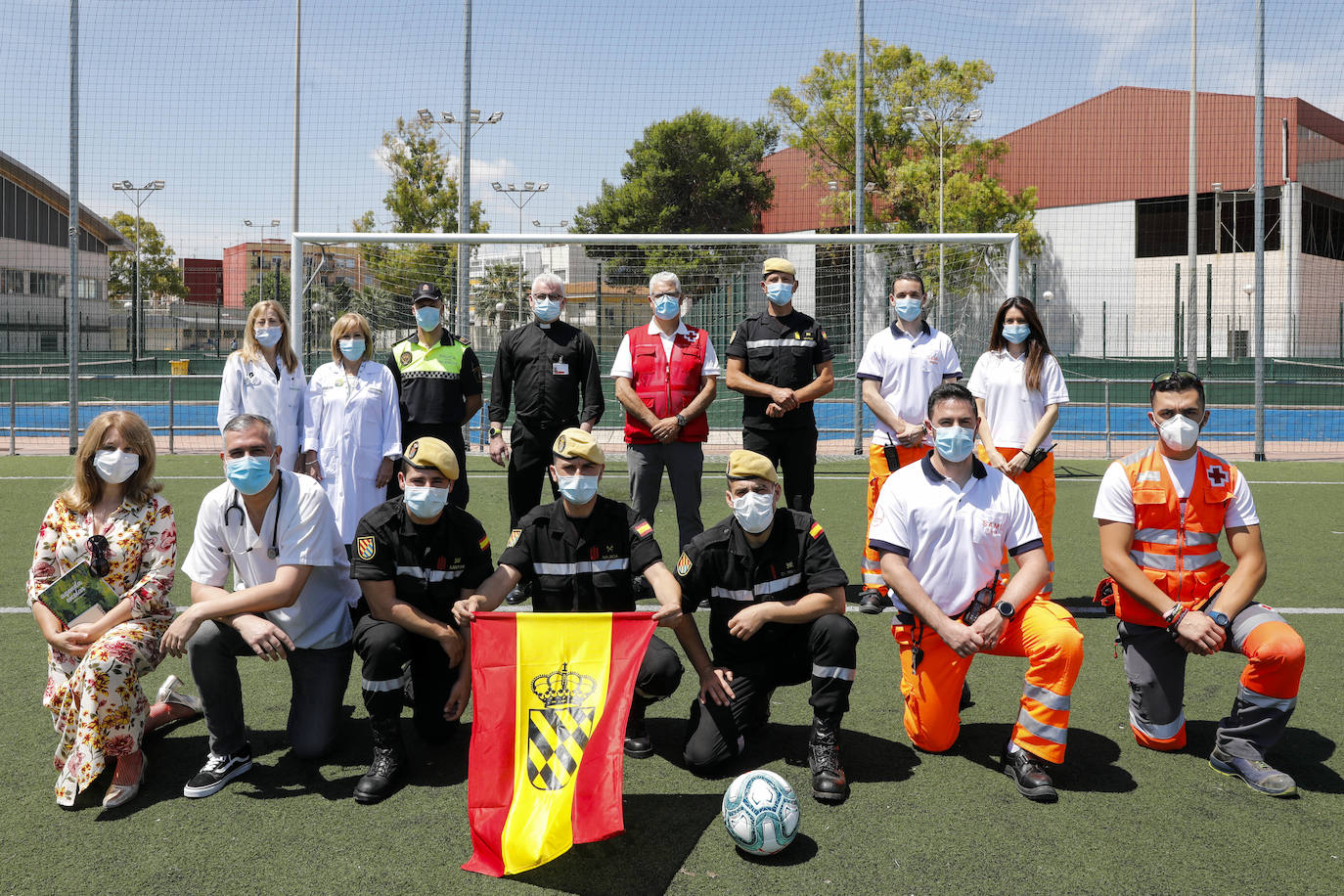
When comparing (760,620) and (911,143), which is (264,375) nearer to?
(760,620)

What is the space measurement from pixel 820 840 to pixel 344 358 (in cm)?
400

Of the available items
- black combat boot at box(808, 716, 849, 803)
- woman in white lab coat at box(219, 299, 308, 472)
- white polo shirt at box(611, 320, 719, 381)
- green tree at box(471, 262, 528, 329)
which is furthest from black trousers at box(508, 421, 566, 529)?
green tree at box(471, 262, 528, 329)

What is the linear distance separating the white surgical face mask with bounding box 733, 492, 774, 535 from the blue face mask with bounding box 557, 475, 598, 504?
1.76 ft

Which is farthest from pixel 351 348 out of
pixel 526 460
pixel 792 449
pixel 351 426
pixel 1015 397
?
pixel 1015 397

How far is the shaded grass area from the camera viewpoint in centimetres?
304

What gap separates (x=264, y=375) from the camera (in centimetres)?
589

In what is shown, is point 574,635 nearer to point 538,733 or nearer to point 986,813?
point 538,733

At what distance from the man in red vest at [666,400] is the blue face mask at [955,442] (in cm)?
239

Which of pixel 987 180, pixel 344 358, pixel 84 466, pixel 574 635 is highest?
pixel 987 180

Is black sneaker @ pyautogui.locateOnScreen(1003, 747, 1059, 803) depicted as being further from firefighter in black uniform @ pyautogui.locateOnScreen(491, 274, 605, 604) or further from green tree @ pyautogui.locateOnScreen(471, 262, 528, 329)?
green tree @ pyautogui.locateOnScreen(471, 262, 528, 329)

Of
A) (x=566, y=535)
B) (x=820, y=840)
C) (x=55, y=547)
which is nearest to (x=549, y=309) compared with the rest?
(x=566, y=535)

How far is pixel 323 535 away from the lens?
3.92 metres

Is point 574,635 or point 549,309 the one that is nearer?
point 574,635

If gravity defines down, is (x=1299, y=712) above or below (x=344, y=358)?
below
